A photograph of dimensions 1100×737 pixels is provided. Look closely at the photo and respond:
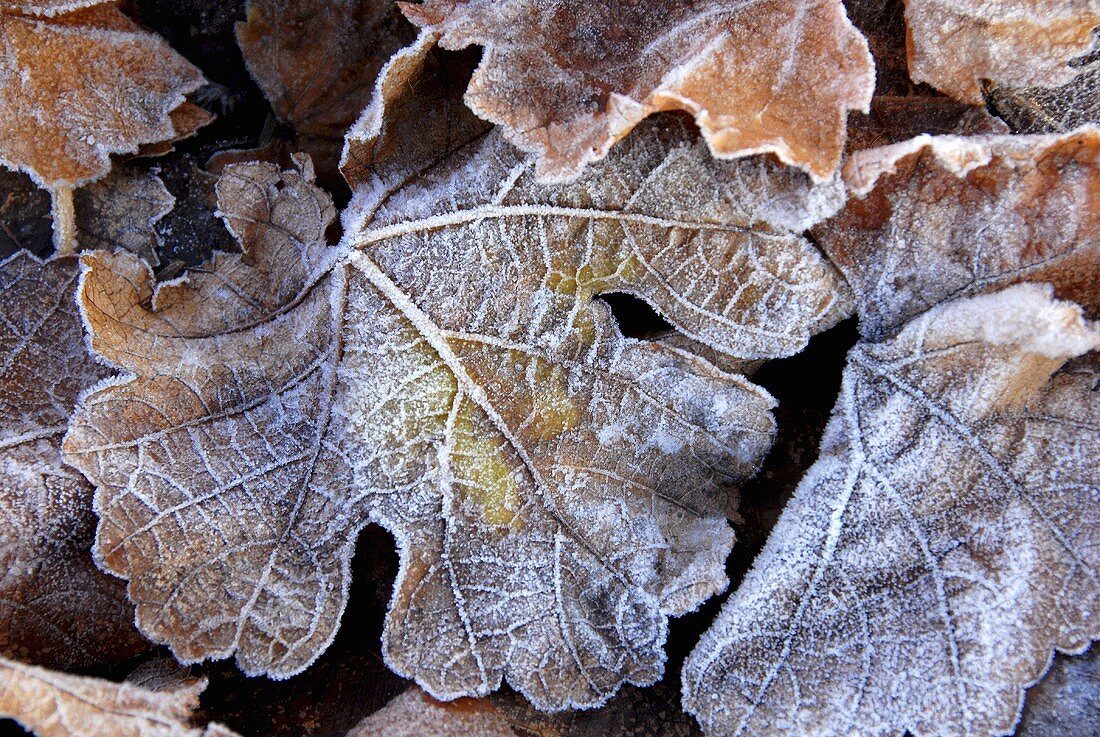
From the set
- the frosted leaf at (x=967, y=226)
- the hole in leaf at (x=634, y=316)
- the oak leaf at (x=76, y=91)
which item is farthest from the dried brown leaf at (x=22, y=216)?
the frosted leaf at (x=967, y=226)

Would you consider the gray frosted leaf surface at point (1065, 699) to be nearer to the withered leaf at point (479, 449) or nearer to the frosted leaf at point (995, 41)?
the withered leaf at point (479, 449)

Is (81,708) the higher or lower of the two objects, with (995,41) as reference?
lower

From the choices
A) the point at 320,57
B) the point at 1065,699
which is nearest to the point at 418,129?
the point at 320,57

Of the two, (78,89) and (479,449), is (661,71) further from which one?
(78,89)

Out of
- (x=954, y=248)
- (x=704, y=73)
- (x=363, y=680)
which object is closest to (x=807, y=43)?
(x=704, y=73)

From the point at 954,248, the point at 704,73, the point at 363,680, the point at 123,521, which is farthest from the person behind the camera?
the point at 363,680

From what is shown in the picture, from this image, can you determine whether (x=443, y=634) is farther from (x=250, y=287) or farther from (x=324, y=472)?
(x=250, y=287)

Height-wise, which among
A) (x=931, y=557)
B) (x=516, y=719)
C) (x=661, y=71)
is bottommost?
(x=516, y=719)
